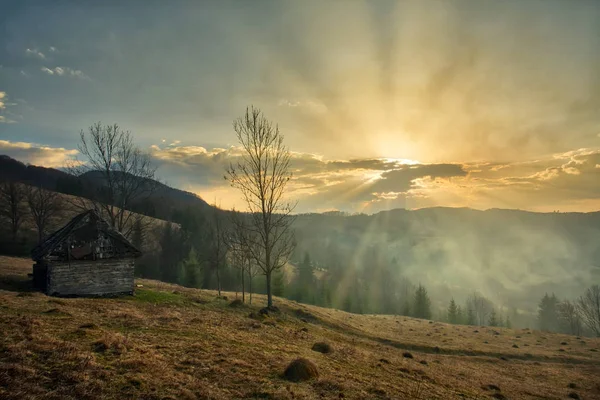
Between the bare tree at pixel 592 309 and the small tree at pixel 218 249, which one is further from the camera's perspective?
the bare tree at pixel 592 309

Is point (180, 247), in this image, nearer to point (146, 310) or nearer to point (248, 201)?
point (248, 201)

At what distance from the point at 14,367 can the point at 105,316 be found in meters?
8.55

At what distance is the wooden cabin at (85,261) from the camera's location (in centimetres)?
2322

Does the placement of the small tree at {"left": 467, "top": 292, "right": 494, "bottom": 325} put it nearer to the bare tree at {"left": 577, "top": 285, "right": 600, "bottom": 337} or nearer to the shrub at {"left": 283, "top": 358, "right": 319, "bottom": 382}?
the bare tree at {"left": 577, "top": 285, "right": 600, "bottom": 337}

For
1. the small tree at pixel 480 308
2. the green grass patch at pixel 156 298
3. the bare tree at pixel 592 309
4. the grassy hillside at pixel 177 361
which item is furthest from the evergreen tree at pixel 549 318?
the green grass patch at pixel 156 298

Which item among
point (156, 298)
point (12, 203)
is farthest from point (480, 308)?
point (12, 203)

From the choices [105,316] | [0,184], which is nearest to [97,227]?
[105,316]

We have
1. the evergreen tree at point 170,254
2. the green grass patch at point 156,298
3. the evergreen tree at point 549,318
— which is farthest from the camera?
the evergreen tree at point 549,318

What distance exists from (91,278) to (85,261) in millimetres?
1432

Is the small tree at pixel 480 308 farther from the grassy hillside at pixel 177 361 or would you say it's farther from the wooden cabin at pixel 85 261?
the wooden cabin at pixel 85 261

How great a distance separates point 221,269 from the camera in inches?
3280

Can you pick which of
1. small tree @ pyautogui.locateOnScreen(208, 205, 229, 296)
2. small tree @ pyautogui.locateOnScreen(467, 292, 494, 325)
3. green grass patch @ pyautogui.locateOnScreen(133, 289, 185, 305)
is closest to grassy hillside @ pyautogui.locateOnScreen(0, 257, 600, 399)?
green grass patch @ pyautogui.locateOnScreen(133, 289, 185, 305)

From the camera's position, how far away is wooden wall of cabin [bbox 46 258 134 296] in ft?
75.5

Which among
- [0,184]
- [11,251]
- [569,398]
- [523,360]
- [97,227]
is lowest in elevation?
[523,360]
